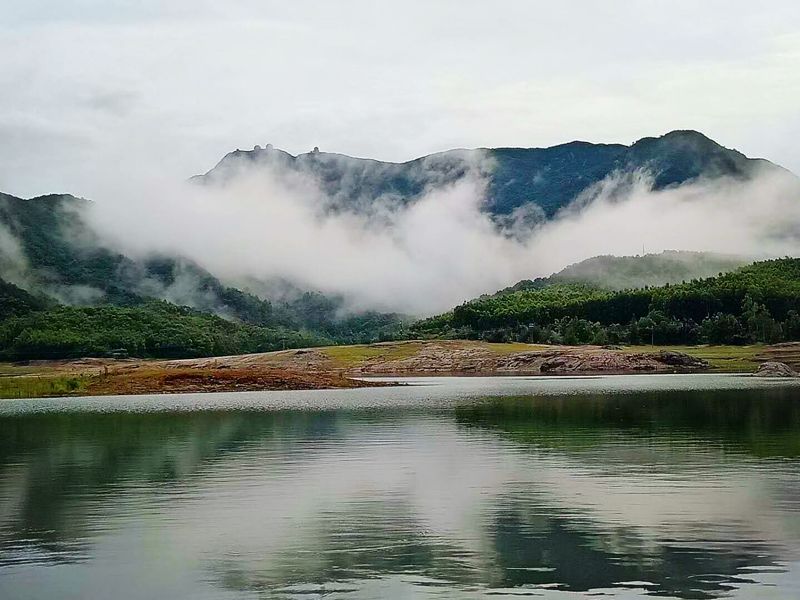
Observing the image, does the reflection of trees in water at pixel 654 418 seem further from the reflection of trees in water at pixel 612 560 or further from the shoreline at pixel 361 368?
the shoreline at pixel 361 368

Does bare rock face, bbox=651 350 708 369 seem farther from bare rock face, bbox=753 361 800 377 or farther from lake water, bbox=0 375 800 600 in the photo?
lake water, bbox=0 375 800 600

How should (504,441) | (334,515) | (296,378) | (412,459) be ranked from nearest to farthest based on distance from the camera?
(334,515) → (412,459) → (504,441) → (296,378)

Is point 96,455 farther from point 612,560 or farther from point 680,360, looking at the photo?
point 680,360

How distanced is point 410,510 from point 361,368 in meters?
155

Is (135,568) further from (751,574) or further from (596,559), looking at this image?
(751,574)

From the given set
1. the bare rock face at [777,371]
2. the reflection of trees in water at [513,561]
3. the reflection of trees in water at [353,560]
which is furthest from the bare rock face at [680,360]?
the reflection of trees in water at [353,560]

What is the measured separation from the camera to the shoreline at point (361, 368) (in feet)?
423

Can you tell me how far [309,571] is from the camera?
22.9 meters

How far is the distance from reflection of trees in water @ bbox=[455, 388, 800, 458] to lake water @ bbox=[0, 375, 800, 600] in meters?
0.36


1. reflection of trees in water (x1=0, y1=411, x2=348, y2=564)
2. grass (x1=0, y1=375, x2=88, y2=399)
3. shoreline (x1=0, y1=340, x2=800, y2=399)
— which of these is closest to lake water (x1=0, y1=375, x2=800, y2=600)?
reflection of trees in water (x1=0, y1=411, x2=348, y2=564)

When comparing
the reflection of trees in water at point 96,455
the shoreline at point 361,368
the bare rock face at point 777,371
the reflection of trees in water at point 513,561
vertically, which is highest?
the reflection of trees in water at point 513,561

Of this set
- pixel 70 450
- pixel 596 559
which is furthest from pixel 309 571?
pixel 70 450

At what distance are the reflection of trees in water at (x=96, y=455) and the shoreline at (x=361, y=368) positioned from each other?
44108 mm

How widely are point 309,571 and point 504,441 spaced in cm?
3079
